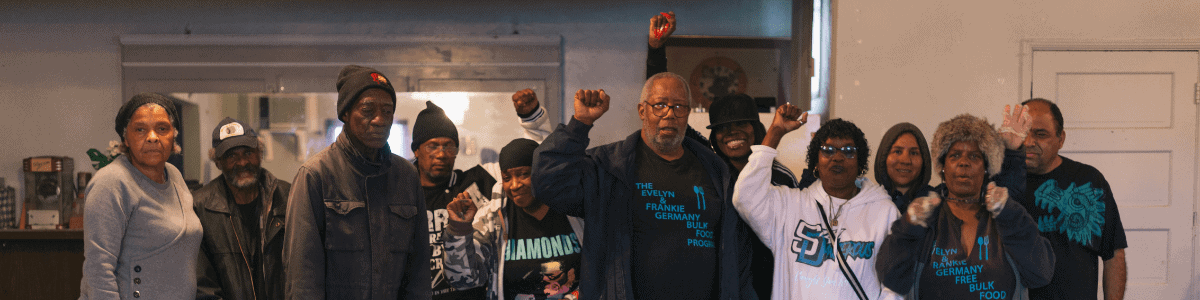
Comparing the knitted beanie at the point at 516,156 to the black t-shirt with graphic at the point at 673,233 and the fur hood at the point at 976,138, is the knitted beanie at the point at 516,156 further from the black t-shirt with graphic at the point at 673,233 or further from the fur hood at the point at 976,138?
the fur hood at the point at 976,138

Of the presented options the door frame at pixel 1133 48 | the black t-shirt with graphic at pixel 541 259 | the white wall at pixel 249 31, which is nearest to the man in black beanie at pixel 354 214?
the black t-shirt with graphic at pixel 541 259

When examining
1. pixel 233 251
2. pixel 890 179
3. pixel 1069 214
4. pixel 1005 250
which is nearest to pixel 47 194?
pixel 233 251

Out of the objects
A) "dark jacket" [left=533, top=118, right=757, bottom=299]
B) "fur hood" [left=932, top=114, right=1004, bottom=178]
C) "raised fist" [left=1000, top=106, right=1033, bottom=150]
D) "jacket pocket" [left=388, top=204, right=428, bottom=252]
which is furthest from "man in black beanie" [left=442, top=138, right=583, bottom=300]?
"raised fist" [left=1000, top=106, right=1033, bottom=150]

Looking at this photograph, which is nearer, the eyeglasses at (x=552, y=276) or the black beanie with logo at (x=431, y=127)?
the eyeglasses at (x=552, y=276)

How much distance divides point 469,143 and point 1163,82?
15.0 feet

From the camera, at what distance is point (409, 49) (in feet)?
17.9

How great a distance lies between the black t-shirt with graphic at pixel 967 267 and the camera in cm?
231

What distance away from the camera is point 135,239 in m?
2.20

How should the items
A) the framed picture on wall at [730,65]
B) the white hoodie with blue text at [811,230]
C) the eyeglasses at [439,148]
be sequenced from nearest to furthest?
the white hoodie with blue text at [811,230], the eyeglasses at [439,148], the framed picture on wall at [730,65]

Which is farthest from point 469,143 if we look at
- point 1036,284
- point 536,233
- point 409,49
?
point 1036,284

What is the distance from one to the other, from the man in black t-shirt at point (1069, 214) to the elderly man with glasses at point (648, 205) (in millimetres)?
1296

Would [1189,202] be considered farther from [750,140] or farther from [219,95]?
[219,95]

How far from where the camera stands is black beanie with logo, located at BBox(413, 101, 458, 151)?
305 centimetres

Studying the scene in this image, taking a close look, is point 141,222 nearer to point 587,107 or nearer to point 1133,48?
point 587,107
